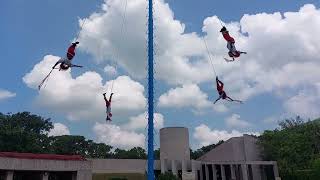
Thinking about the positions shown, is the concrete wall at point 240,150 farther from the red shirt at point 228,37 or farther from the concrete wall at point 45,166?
the red shirt at point 228,37

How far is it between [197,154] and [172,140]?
48.9m

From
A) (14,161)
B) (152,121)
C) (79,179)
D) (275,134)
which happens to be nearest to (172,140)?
(275,134)

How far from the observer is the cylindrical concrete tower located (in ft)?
190

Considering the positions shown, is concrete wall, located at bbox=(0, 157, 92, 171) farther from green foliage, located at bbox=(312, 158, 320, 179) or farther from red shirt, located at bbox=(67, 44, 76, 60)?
green foliage, located at bbox=(312, 158, 320, 179)

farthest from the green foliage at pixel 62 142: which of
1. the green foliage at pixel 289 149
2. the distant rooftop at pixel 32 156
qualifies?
the distant rooftop at pixel 32 156

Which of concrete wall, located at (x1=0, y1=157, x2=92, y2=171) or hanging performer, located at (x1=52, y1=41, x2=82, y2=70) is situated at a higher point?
hanging performer, located at (x1=52, y1=41, x2=82, y2=70)

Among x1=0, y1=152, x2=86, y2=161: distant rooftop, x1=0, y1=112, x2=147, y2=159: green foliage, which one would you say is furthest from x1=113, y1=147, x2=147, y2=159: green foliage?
x1=0, y1=152, x2=86, y2=161: distant rooftop

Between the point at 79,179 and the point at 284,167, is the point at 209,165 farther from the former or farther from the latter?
the point at 79,179

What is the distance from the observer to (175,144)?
2295 inches

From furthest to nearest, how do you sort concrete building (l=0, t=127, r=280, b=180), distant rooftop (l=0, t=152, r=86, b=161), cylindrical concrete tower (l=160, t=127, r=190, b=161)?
cylindrical concrete tower (l=160, t=127, r=190, b=161) < concrete building (l=0, t=127, r=280, b=180) < distant rooftop (l=0, t=152, r=86, b=161)

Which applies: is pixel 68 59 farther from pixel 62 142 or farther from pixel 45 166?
pixel 62 142

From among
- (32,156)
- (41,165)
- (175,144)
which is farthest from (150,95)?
(175,144)

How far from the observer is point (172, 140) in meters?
58.6

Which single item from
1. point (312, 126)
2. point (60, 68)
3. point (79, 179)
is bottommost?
point (79, 179)
